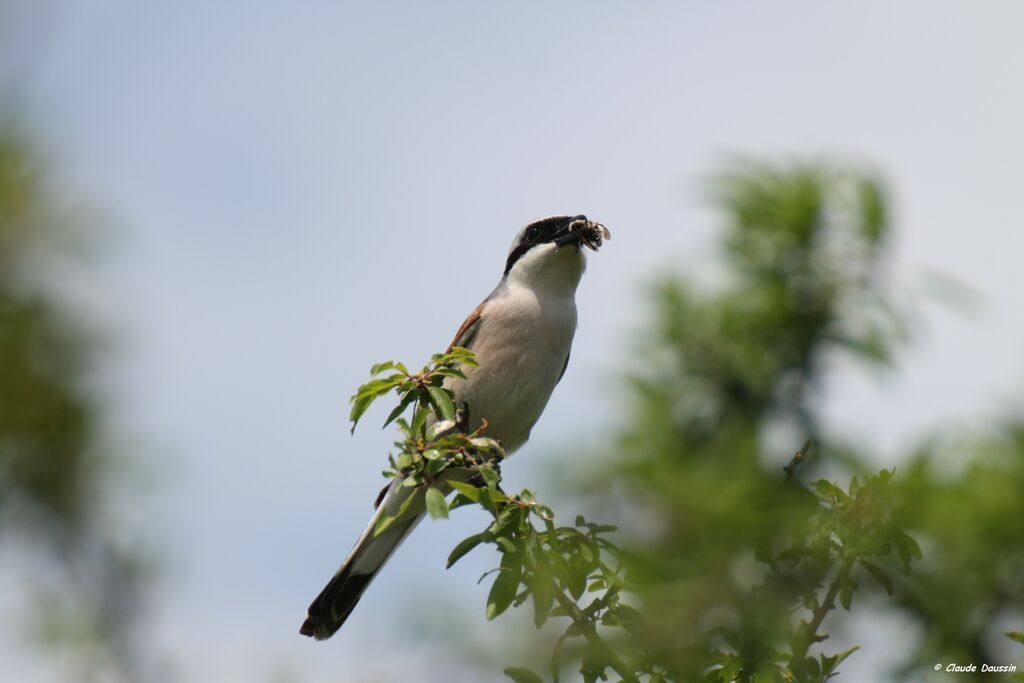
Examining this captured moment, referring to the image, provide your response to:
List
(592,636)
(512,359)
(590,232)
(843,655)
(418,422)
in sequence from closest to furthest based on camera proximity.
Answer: (843,655)
(592,636)
(418,422)
(512,359)
(590,232)

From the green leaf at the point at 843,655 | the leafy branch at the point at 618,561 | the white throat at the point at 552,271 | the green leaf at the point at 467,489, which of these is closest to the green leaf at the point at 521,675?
the leafy branch at the point at 618,561

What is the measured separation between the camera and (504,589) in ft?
10.8

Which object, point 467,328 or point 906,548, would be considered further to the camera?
point 467,328

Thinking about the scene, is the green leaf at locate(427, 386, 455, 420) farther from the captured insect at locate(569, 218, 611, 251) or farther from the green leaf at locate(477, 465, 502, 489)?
the captured insect at locate(569, 218, 611, 251)

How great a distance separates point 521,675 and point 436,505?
53 cm

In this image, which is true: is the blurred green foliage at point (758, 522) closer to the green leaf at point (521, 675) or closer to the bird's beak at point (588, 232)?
the green leaf at point (521, 675)

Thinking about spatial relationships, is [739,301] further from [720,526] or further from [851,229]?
[720,526]

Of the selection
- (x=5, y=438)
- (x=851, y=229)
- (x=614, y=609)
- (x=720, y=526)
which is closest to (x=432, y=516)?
(x=614, y=609)

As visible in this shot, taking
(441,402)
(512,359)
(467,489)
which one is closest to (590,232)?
(512,359)

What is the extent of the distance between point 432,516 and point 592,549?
0.48 m

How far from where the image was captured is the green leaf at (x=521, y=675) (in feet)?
9.95

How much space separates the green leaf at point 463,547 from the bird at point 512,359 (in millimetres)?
1925

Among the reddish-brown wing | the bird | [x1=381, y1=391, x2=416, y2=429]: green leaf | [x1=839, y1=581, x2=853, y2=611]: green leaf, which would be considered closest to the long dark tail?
the bird

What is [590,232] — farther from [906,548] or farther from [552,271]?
[906,548]
